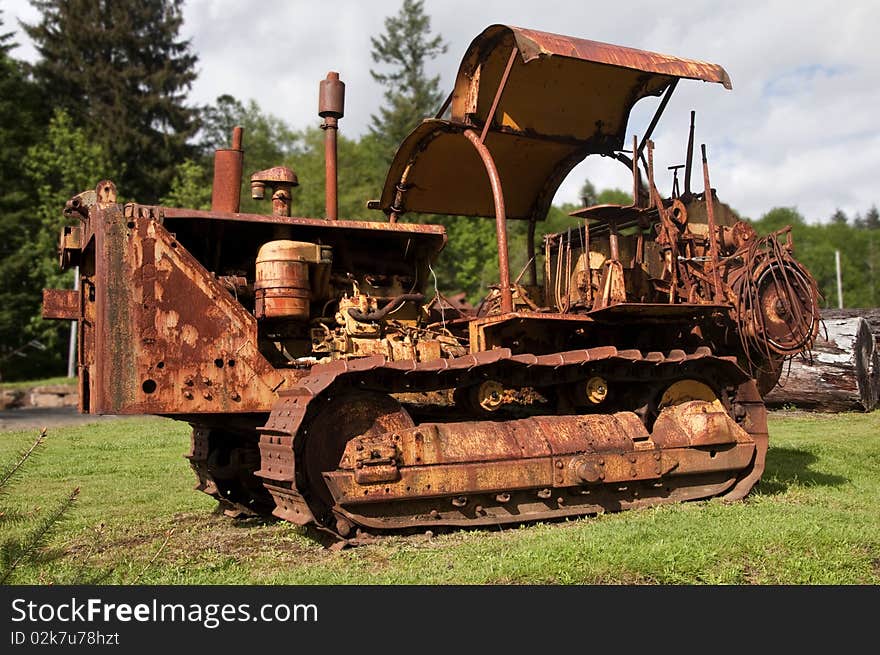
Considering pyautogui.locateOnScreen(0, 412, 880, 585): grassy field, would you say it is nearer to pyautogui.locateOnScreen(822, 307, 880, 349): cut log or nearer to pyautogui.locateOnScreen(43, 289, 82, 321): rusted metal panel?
pyautogui.locateOnScreen(43, 289, 82, 321): rusted metal panel

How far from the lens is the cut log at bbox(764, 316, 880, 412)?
1577 cm

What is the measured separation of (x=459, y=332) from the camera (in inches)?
326

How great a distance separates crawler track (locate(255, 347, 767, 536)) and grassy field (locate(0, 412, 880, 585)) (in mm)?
231

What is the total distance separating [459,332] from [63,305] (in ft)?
11.6

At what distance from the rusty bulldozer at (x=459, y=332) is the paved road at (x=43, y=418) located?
33.8 feet

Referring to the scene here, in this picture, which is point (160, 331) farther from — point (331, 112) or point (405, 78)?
point (405, 78)

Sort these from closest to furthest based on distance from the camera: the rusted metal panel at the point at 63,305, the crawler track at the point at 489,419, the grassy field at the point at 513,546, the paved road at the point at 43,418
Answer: the grassy field at the point at 513,546, the crawler track at the point at 489,419, the rusted metal panel at the point at 63,305, the paved road at the point at 43,418

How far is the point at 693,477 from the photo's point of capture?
302 inches

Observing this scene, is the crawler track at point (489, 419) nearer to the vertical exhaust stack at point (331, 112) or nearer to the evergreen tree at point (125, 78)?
the vertical exhaust stack at point (331, 112)

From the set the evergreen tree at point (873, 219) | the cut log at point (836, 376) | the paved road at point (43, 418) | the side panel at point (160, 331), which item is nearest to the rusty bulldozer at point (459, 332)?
the side panel at point (160, 331)

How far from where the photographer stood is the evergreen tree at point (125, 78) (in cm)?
3844

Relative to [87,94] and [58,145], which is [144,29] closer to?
[87,94]
